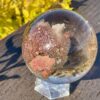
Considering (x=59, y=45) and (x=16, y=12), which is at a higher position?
(x=59, y=45)

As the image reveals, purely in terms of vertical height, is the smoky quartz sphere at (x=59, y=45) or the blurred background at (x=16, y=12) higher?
the smoky quartz sphere at (x=59, y=45)

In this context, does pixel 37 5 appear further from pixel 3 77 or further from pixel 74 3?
pixel 3 77

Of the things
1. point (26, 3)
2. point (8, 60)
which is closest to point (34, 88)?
point (8, 60)

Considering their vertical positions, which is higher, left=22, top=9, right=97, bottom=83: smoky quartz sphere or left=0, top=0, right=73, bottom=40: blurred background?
left=22, top=9, right=97, bottom=83: smoky quartz sphere

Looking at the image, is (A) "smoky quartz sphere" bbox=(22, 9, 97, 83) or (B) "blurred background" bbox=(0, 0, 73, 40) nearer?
(A) "smoky quartz sphere" bbox=(22, 9, 97, 83)

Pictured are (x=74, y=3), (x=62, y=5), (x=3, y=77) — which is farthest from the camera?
(x=74, y=3)

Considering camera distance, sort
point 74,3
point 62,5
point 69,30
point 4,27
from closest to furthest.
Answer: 1. point 69,30
2. point 4,27
3. point 62,5
4. point 74,3

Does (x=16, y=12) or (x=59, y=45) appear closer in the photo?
(x=59, y=45)

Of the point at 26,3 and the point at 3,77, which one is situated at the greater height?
the point at 26,3
